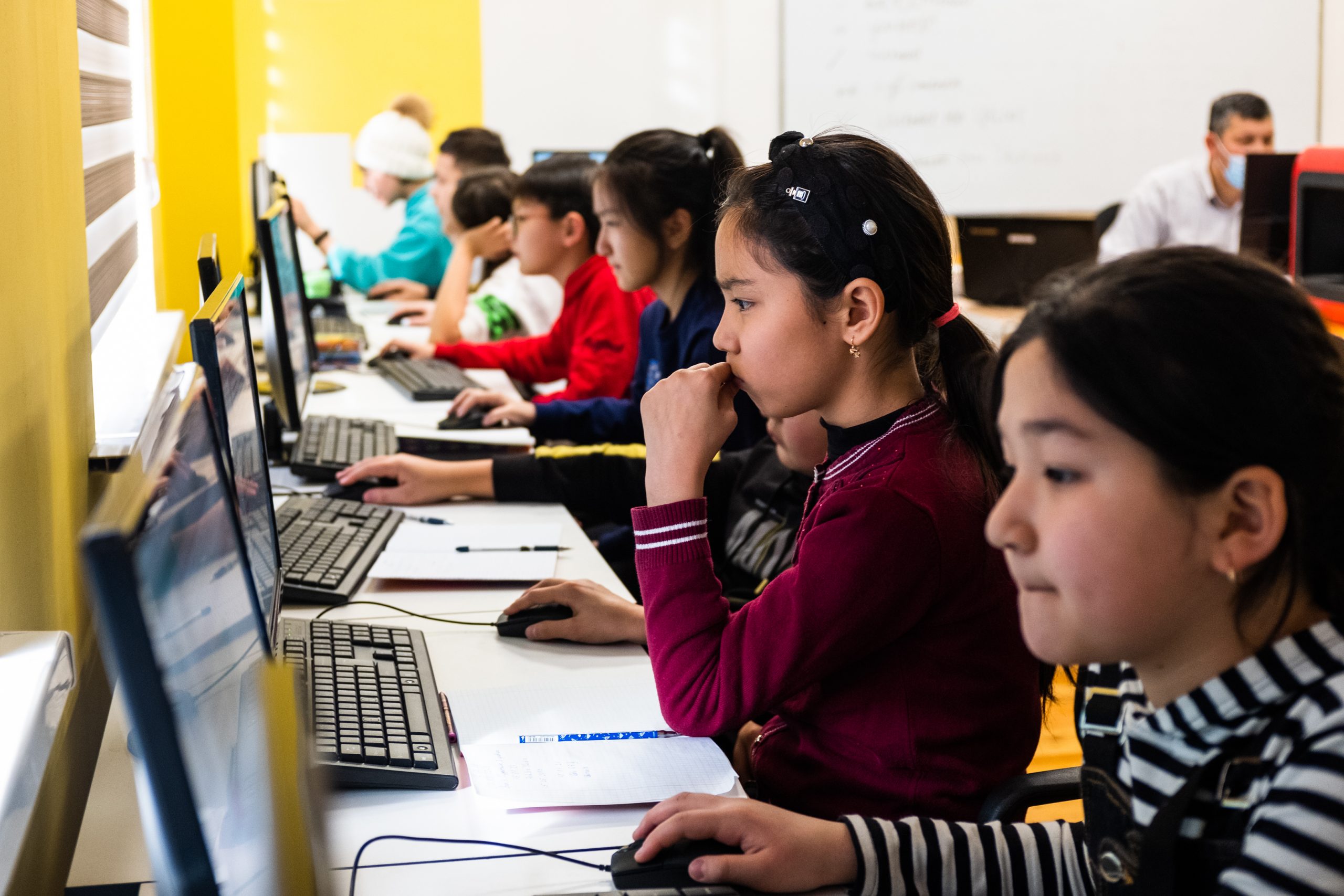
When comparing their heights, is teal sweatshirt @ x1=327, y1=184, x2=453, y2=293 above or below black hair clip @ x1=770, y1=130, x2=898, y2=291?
below

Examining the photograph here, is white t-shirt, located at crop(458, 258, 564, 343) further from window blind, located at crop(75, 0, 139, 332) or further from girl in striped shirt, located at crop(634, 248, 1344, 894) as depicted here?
girl in striped shirt, located at crop(634, 248, 1344, 894)

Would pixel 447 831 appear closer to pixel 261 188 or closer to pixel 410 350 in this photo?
pixel 410 350

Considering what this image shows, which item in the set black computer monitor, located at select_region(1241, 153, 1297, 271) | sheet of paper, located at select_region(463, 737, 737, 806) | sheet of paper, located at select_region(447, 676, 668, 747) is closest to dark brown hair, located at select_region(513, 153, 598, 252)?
black computer monitor, located at select_region(1241, 153, 1297, 271)

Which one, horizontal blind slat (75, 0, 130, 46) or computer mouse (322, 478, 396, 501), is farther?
computer mouse (322, 478, 396, 501)

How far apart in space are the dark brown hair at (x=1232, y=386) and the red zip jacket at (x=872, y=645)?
0.36 metres

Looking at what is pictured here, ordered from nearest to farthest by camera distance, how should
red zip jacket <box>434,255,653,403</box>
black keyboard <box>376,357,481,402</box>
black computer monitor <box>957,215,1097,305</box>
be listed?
black keyboard <box>376,357,481,402</box> < red zip jacket <box>434,255,653,403</box> < black computer monitor <box>957,215,1097,305</box>

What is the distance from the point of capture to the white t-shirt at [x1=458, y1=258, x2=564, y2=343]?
367 centimetres

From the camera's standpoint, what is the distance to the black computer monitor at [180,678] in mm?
471

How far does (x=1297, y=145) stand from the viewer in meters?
5.09

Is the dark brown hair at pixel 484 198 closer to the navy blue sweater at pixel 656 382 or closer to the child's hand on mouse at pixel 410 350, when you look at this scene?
the child's hand on mouse at pixel 410 350

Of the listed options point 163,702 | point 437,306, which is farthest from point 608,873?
point 437,306

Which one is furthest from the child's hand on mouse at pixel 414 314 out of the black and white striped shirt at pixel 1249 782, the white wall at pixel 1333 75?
the white wall at pixel 1333 75

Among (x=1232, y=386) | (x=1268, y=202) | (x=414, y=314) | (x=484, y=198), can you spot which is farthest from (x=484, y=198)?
Answer: (x=1232, y=386)

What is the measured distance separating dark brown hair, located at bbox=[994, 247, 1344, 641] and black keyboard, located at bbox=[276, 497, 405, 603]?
36.7 inches
